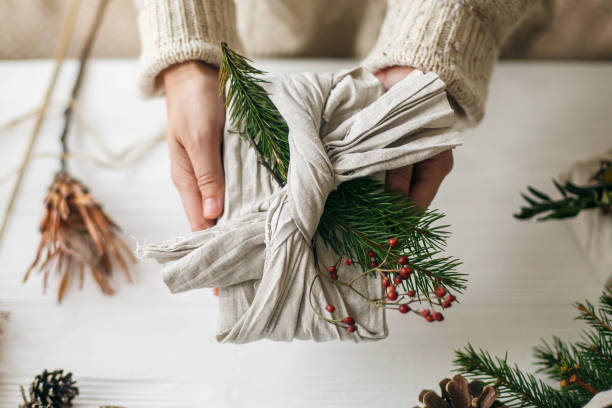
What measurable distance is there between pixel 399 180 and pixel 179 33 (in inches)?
11.6

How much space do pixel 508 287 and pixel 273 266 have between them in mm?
384

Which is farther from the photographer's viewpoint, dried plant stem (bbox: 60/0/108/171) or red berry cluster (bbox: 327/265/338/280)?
dried plant stem (bbox: 60/0/108/171)

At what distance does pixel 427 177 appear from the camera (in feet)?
1.61

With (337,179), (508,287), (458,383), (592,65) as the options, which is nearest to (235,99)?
(337,179)

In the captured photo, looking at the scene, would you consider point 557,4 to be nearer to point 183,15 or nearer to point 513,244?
point 513,244

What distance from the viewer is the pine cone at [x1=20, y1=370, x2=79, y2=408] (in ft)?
1.64

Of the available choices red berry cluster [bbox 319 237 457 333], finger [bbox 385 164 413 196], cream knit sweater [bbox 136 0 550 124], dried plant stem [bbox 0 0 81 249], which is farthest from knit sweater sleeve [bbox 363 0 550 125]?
dried plant stem [bbox 0 0 81 249]

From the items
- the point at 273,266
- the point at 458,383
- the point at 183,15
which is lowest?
the point at 458,383

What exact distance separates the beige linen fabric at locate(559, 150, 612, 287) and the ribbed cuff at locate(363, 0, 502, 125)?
0.22m

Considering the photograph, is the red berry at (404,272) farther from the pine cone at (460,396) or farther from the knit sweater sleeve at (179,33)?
the knit sweater sleeve at (179,33)

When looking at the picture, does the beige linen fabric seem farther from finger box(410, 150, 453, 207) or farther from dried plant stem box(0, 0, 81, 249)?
dried plant stem box(0, 0, 81, 249)

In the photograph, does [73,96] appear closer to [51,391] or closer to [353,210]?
[51,391]

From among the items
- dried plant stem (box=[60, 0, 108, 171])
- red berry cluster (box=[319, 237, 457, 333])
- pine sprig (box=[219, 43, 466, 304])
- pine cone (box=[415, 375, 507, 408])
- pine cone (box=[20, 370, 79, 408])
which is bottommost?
pine cone (box=[415, 375, 507, 408])

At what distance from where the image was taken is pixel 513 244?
65 cm
